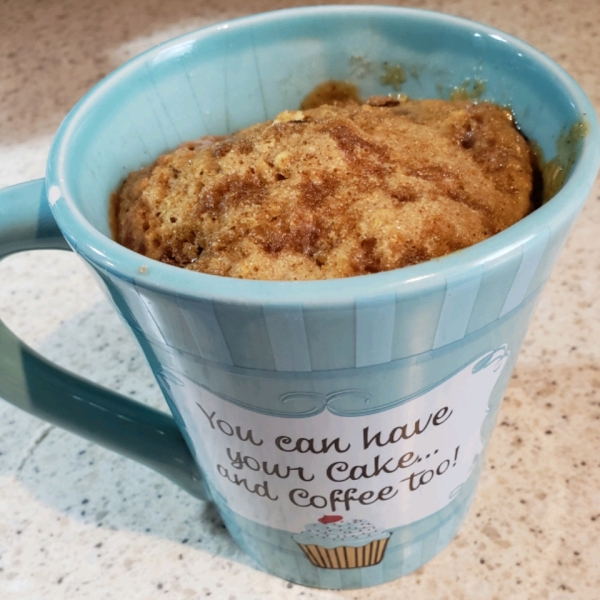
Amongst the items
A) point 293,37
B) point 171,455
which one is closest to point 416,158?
point 293,37

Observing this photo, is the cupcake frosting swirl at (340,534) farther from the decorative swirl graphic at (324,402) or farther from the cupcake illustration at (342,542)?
the decorative swirl graphic at (324,402)

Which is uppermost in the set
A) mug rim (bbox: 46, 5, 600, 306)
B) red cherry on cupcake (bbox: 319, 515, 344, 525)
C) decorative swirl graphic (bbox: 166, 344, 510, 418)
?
mug rim (bbox: 46, 5, 600, 306)

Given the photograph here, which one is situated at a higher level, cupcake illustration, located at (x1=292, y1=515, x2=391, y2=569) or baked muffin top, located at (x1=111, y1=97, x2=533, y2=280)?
baked muffin top, located at (x1=111, y1=97, x2=533, y2=280)

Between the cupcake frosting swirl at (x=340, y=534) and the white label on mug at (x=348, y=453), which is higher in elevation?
the white label on mug at (x=348, y=453)

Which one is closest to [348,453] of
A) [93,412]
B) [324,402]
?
[324,402]

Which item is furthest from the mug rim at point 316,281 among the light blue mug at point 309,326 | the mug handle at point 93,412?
the mug handle at point 93,412

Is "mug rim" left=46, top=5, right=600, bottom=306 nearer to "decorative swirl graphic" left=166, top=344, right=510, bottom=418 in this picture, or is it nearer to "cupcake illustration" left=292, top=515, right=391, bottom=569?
"decorative swirl graphic" left=166, top=344, right=510, bottom=418

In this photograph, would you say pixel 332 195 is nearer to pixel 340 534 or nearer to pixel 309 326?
pixel 309 326

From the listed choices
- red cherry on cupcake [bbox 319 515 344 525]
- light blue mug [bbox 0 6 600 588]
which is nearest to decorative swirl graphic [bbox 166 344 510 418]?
light blue mug [bbox 0 6 600 588]
